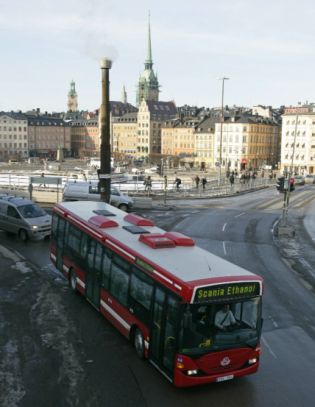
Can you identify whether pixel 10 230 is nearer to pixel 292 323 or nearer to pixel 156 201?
pixel 292 323

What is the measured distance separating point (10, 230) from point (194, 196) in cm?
2603

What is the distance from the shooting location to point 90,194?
1389 inches

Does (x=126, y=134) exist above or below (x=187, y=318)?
above

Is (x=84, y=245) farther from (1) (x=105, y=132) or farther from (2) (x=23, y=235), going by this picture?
(1) (x=105, y=132)

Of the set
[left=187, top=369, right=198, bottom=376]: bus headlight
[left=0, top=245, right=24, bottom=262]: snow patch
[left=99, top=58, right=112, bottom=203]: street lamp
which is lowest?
[left=0, top=245, right=24, bottom=262]: snow patch

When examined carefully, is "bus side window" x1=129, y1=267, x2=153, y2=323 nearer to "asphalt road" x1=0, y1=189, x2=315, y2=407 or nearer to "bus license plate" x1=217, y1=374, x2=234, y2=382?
"asphalt road" x1=0, y1=189, x2=315, y2=407

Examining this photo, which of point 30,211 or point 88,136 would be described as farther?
point 88,136

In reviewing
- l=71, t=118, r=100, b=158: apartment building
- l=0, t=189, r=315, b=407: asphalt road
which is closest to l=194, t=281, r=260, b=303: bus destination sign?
l=0, t=189, r=315, b=407: asphalt road

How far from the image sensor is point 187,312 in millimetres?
9195

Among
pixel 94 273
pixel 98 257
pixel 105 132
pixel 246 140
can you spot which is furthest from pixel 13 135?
pixel 98 257

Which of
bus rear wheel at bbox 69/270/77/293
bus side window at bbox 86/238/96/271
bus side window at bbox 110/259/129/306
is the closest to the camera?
bus side window at bbox 110/259/129/306

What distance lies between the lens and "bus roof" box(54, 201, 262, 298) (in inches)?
382

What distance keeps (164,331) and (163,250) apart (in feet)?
7.01

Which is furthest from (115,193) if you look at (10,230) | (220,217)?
(10,230)
